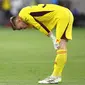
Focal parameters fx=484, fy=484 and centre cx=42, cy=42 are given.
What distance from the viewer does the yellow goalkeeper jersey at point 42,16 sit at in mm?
7973

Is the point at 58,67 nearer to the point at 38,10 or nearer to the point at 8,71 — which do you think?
the point at 38,10

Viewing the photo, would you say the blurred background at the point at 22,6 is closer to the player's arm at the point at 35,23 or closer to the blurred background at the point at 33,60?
the blurred background at the point at 33,60

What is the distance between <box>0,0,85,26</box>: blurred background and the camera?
23578 mm

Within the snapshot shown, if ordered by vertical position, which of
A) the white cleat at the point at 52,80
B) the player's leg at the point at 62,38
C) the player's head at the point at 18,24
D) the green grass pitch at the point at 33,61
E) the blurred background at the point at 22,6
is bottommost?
the blurred background at the point at 22,6

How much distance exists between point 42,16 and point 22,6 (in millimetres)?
16104

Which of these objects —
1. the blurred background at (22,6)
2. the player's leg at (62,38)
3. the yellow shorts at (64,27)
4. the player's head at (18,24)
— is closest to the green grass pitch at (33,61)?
the player's leg at (62,38)

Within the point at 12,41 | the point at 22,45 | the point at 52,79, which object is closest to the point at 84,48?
the point at 22,45

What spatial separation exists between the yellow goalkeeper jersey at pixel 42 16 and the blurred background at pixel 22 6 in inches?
599

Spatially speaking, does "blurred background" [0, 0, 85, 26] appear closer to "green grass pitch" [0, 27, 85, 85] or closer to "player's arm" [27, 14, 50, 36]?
"green grass pitch" [0, 27, 85, 85]

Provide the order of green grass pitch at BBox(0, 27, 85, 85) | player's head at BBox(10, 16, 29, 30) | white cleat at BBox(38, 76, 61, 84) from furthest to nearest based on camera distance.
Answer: green grass pitch at BBox(0, 27, 85, 85) → white cleat at BBox(38, 76, 61, 84) → player's head at BBox(10, 16, 29, 30)

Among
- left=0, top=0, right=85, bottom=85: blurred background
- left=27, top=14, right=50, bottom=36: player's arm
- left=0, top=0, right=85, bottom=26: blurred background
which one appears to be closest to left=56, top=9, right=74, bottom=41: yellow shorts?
left=27, top=14, right=50, bottom=36: player's arm

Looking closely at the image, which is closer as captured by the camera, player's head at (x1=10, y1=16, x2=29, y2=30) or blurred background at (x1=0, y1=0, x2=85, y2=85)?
player's head at (x1=10, y1=16, x2=29, y2=30)

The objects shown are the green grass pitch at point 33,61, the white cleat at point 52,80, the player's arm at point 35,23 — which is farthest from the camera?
the green grass pitch at point 33,61

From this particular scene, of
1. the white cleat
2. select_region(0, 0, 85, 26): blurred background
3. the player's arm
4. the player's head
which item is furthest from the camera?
select_region(0, 0, 85, 26): blurred background
